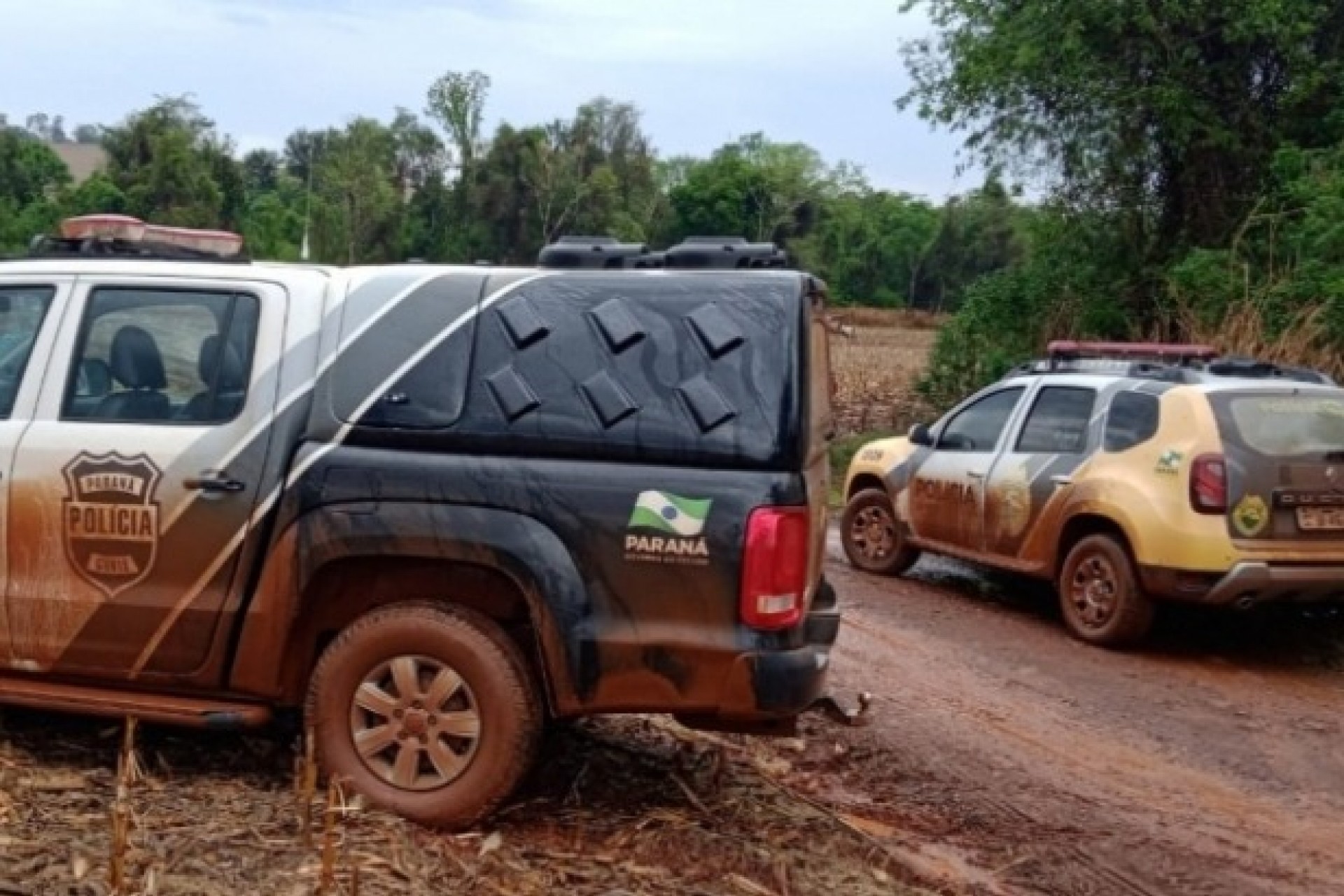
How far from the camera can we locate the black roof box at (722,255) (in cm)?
505

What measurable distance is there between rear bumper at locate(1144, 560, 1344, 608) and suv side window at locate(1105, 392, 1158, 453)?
0.90 meters

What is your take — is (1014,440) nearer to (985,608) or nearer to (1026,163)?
(985,608)

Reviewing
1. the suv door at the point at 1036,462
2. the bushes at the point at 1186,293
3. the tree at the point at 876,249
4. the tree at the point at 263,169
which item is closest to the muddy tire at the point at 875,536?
the suv door at the point at 1036,462

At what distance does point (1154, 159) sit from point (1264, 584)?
1165cm

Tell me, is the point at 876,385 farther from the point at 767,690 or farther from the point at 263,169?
the point at 263,169

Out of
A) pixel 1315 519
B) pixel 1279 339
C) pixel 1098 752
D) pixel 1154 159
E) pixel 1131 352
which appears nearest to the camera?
pixel 1098 752

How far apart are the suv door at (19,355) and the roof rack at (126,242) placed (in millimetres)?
309

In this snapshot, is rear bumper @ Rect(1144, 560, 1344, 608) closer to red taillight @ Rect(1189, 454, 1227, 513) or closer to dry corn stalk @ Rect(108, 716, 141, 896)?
red taillight @ Rect(1189, 454, 1227, 513)

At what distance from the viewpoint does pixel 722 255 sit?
16.6 ft

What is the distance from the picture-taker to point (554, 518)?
4.66 metres

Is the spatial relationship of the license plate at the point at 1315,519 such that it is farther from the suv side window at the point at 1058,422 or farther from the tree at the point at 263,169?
the tree at the point at 263,169

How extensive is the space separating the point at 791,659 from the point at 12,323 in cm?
309

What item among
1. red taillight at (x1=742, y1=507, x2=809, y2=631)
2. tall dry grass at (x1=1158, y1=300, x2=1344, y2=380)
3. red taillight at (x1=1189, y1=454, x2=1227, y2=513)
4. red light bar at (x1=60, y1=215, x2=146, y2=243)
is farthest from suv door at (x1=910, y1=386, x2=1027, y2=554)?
red light bar at (x1=60, y1=215, x2=146, y2=243)

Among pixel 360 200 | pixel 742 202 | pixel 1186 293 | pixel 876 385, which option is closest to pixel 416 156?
pixel 360 200
